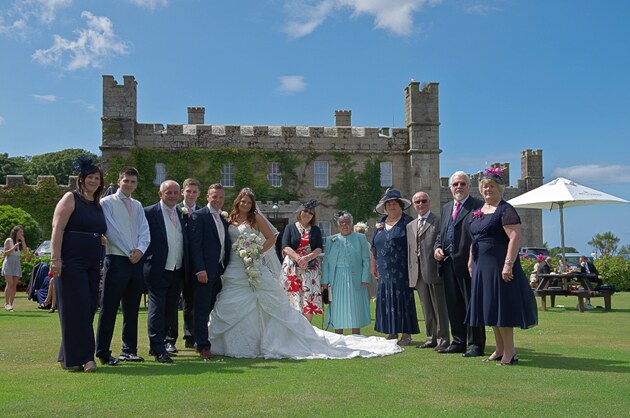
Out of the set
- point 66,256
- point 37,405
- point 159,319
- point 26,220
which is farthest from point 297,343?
point 26,220

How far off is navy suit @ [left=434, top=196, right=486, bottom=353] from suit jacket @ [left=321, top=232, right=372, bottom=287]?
1610 mm

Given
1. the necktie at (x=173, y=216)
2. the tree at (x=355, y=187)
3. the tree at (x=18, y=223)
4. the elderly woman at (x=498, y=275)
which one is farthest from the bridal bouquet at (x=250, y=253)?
the tree at (x=355, y=187)

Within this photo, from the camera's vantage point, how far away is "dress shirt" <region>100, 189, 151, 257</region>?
22.3 feet

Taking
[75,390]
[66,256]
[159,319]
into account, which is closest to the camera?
[75,390]

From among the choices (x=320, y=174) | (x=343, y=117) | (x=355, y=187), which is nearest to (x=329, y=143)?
(x=320, y=174)

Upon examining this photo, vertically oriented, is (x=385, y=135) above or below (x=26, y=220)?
above

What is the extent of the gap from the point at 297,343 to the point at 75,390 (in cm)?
294

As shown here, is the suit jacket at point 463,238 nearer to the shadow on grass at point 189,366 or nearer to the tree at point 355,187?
the shadow on grass at point 189,366

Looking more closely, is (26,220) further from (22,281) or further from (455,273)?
(455,273)

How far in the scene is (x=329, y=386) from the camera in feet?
17.9

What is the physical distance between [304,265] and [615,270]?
16.0 m

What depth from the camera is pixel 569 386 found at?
546 cm

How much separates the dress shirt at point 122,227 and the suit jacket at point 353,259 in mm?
3114

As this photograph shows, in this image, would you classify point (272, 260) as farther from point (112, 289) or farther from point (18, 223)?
point (18, 223)
